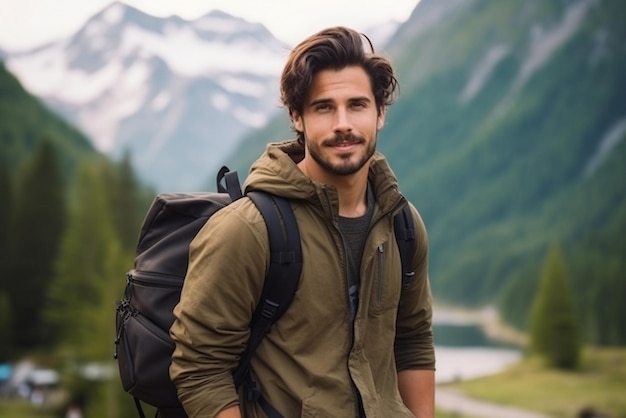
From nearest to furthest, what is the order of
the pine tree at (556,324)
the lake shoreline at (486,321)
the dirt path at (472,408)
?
the dirt path at (472,408) < the pine tree at (556,324) < the lake shoreline at (486,321)

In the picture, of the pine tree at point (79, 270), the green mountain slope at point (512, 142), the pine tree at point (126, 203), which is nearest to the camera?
the pine tree at point (79, 270)

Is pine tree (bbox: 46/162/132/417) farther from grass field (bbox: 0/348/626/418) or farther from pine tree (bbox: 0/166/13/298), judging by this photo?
grass field (bbox: 0/348/626/418)

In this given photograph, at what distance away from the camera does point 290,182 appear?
3111 millimetres

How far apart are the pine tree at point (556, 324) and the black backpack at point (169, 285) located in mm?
68237

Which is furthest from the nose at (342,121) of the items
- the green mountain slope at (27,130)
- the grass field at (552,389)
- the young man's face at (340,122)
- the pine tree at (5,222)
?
the green mountain slope at (27,130)

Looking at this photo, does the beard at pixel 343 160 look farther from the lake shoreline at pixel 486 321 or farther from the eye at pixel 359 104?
the lake shoreline at pixel 486 321

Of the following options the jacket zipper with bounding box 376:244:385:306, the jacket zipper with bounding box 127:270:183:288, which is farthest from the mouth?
the jacket zipper with bounding box 127:270:183:288

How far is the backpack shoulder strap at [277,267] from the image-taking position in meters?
3.01

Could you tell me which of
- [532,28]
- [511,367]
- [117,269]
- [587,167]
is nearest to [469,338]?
[511,367]

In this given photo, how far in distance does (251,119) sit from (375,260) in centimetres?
16487

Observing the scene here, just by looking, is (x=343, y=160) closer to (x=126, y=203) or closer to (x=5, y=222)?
(x=5, y=222)

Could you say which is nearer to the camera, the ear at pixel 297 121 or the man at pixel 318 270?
the man at pixel 318 270

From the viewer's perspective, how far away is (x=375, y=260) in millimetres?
3238

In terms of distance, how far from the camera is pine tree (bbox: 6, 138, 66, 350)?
206 ft
